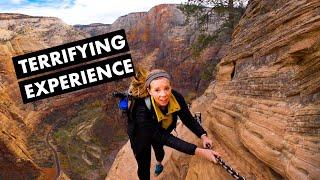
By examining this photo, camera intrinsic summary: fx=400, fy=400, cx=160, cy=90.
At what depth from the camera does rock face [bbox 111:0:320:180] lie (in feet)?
18.2

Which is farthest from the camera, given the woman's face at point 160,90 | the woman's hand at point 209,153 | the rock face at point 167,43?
the rock face at point 167,43

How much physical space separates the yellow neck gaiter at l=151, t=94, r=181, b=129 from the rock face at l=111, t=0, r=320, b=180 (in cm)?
145

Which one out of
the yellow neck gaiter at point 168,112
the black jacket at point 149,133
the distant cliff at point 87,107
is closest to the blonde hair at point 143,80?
the black jacket at point 149,133

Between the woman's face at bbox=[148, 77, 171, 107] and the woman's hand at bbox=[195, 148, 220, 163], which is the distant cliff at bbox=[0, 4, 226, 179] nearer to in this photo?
the woman's face at bbox=[148, 77, 171, 107]

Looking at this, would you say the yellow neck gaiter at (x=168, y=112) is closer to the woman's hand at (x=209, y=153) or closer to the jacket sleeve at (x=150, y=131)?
the jacket sleeve at (x=150, y=131)

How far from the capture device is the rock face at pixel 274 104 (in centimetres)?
555

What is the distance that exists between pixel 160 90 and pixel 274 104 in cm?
192

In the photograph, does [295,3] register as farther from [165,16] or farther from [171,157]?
[165,16]

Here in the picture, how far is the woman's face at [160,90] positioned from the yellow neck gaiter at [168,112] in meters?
0.12

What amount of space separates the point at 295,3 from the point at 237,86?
2.42 m

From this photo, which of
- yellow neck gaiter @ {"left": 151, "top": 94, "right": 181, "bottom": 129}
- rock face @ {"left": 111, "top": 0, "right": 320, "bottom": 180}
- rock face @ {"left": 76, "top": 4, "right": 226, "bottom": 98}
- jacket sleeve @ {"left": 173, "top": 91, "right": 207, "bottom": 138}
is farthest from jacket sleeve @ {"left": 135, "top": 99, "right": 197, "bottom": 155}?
rock face @ {"left": 76, "top": 4, "right": 226, "bottom": 98}

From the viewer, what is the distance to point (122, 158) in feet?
51.6

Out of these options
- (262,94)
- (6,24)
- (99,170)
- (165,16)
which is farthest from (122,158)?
(6,24)

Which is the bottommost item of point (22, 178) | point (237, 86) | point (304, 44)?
point (22, 178)
